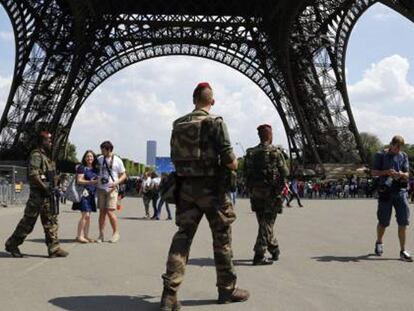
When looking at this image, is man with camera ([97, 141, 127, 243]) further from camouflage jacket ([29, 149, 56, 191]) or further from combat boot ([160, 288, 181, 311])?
combat boot ([160, 288, 181, 311])

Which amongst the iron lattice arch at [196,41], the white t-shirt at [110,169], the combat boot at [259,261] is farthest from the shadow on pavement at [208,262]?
the iron lattice arch at [196,41]

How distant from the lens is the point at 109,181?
1023 centimetres

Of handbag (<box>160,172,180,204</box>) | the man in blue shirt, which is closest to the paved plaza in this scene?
the man in blue shirt

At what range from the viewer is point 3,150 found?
41750 millimetres

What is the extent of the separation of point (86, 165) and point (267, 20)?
3088cm

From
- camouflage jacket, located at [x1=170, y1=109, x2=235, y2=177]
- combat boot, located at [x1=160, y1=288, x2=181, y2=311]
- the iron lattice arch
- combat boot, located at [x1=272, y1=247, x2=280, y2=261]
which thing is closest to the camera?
combat boot, located at [x1=160, y1=288, x2=181, y2=311]

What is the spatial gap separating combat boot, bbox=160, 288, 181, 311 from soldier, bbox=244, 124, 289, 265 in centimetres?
278

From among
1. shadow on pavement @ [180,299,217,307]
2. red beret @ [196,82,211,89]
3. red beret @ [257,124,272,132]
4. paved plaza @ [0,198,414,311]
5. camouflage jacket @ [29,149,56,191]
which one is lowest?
shadow on pavement @ [180,299,217,307]

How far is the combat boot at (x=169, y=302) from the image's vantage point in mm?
5102

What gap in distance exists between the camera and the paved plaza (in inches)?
218

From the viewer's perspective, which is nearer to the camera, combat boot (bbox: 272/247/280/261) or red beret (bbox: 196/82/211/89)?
red beret (bbox: 196/82/211/89)

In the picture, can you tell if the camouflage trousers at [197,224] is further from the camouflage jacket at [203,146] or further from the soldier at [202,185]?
the camouflage jacket at [203,146]

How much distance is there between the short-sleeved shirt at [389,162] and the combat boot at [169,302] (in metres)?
4.34

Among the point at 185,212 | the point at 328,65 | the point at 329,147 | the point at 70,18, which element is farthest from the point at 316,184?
the point at 185,212
